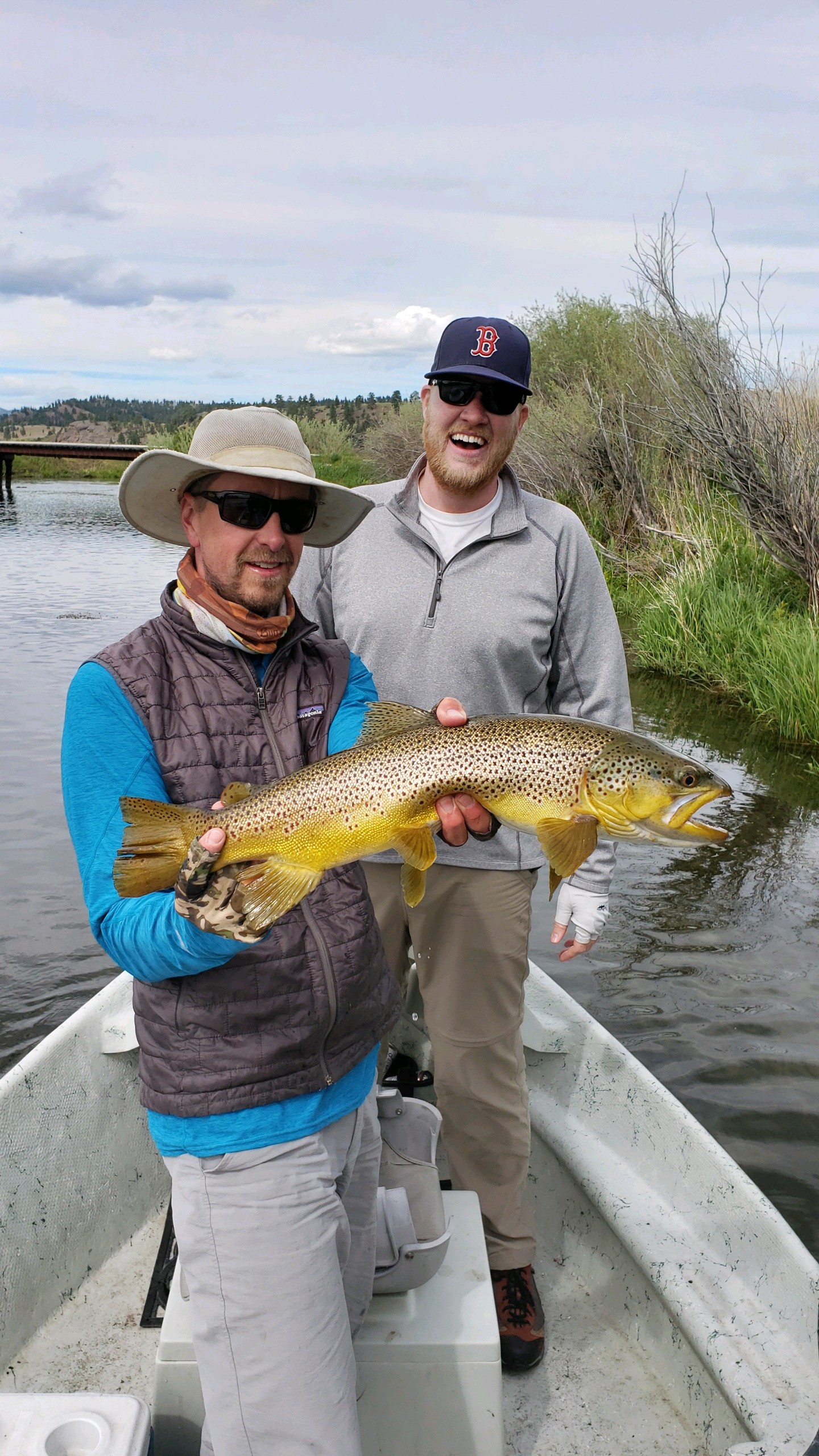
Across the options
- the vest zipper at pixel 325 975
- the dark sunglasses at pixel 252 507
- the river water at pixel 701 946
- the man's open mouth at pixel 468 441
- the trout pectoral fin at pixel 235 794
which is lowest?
the river water at pixel 701 946

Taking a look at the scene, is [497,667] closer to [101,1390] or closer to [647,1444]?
[647,1444]

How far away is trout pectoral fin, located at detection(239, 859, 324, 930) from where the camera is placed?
221 centimetres

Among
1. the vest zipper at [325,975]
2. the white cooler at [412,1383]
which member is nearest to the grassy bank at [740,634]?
the white cooler at [412,1383]

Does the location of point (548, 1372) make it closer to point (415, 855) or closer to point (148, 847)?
point (415, 855)

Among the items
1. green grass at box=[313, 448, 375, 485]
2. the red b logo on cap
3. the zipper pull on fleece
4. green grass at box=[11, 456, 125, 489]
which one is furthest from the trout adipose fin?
green grass at box=[11, 456, 125, 489]

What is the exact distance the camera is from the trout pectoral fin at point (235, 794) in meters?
2.42

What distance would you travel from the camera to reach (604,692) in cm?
383

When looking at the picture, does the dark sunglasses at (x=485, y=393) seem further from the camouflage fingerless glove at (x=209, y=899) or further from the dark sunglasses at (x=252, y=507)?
the camouflage fingerless glove at (x=209, y=899)

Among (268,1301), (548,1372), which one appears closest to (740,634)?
(548,1372)

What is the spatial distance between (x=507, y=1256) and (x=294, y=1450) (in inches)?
62.1

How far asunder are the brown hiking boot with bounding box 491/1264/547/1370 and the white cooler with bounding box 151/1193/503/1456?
30.5 inches

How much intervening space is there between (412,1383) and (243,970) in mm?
1339

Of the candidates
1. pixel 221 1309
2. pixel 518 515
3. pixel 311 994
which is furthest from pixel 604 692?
pixel 221 1309

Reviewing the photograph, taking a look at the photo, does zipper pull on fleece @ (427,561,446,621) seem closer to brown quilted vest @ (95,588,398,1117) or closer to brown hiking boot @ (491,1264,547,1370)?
brown quilted vest @ (95,588,398,1117)
